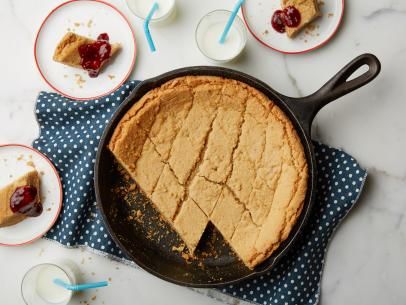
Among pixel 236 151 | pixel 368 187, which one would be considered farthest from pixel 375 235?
pixel 236 151

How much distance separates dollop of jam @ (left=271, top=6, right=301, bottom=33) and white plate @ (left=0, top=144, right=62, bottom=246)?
1.39 m

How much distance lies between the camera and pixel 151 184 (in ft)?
9.84

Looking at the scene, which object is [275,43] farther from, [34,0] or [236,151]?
[34,0]

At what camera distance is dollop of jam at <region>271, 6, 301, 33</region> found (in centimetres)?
302

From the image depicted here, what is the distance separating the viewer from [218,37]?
10.2ft

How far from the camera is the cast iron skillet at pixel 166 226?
2.81 metres

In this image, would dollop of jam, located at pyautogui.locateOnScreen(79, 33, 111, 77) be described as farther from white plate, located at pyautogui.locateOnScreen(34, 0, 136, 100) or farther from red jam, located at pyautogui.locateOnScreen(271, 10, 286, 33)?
red jam, located at pyautogui.locateOnScreen(271, 10, 286, 33)

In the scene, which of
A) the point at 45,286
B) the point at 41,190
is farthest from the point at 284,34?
the point at 45,286

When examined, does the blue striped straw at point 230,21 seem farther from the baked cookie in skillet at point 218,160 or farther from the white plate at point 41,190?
the white plate at point 41,190

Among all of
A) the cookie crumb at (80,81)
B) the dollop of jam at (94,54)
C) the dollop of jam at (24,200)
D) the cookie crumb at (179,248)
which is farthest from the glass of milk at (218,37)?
the dollop of jam at (24,200)

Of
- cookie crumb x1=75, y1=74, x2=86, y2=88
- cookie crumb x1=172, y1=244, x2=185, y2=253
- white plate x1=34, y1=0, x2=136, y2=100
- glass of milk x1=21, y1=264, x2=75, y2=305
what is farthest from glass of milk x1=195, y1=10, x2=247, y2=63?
glass of milk x1=21, y1=264, x2=75, y2=305

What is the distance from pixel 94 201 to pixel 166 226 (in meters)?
0.40

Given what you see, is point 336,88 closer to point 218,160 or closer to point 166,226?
point 218,160

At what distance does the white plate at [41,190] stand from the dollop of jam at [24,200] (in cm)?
7
